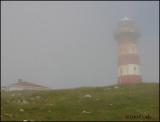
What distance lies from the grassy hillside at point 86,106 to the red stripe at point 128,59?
3724cm

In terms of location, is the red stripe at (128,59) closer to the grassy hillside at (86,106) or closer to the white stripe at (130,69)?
the white stripe at (130,69)

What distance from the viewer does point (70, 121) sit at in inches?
933

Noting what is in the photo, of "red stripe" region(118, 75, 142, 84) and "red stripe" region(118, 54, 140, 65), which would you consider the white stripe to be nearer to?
"red stripe" region(118, 75, 142, 84)

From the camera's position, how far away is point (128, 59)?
7762cm

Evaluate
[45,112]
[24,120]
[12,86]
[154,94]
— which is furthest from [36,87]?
[24,120]

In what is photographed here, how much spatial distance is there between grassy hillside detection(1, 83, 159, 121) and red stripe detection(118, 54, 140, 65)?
37.2 m

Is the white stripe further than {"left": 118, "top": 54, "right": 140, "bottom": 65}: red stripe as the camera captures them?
No

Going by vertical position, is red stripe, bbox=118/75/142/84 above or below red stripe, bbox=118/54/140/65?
below

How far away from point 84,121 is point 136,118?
10.5 ft

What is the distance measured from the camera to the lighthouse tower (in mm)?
76250

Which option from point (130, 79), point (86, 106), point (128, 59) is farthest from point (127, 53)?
point (86, 106)

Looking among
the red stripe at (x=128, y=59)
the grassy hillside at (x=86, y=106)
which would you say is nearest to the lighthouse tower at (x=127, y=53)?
the red stripe at (x=128, y=59)

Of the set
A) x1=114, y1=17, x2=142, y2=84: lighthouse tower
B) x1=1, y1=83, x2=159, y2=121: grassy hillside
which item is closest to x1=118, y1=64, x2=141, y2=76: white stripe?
x1=114, y1=17, x2=142, y2=84: lighthouse tower

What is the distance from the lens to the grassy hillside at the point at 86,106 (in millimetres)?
25423
